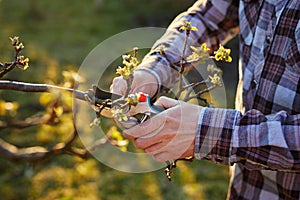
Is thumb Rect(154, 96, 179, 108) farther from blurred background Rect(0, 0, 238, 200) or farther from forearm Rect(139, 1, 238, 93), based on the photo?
blurred background Rect(0, 0, 238, 200)

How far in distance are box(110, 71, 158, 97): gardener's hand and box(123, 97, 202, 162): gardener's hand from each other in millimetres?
131

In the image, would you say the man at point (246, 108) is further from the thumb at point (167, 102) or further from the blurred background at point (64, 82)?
the blurred background at point (64, 82)

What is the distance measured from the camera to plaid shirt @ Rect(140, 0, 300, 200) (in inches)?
36.4

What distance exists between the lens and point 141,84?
1.10 metres

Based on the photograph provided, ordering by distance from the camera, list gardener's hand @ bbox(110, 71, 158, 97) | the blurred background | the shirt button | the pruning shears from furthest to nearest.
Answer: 1. the blurred background
2. the shirt button
3. gardener's hand @ bbox(110, 71, 158, 97)
4. the pruning shears

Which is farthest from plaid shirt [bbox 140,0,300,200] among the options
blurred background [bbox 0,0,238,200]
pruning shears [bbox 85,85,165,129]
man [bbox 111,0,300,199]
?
blurred background [bbox 0,0,238,200]

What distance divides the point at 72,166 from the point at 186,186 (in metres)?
0.74

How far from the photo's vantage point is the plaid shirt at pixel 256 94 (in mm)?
925

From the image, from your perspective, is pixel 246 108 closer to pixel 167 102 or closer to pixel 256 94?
pixel 256 94

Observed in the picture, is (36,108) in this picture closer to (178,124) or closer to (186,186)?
(186,186)

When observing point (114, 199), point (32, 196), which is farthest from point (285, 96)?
point (32, 196)

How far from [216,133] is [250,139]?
7cm

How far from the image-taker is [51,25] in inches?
215

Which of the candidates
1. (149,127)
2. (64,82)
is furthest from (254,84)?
(64,82)
